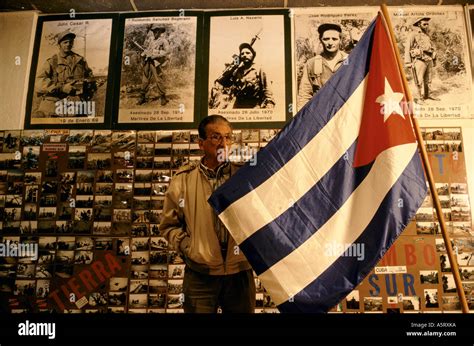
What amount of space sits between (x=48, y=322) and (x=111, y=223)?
1887 mm

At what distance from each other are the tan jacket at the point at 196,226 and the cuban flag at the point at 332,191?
0.27 m

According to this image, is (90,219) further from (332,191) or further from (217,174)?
(332,191)

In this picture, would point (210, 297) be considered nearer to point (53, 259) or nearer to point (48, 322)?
point (48, 322)

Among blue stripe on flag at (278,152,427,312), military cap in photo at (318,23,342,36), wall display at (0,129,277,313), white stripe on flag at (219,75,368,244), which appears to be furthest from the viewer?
military cap in photo at (318,23,342,36)

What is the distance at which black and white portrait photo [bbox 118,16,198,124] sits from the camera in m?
3.47

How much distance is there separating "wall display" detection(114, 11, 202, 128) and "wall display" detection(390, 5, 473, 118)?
1.91 meters

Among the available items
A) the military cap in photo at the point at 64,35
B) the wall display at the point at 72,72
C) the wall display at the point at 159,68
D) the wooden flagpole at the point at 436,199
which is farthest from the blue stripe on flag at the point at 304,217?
the military cap in photo at the point at 64,35

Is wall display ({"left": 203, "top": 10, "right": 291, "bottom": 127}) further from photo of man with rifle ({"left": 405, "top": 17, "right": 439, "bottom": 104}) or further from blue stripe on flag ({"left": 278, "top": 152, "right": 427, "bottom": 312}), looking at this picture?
blue stripe on flag ({"left": 278, "top": 152, "right": 427, "bottom": 312})

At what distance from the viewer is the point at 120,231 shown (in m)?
3.26

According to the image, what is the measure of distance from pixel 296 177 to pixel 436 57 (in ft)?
7.85

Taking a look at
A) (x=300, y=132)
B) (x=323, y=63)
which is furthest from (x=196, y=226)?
(x=323, y=63)

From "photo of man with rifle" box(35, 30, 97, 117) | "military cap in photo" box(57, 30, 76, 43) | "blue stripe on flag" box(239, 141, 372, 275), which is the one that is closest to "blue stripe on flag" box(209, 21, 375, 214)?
"blue stripe on flag" box(239, 141, 372, 275)

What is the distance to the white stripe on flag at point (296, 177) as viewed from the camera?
1855 mm

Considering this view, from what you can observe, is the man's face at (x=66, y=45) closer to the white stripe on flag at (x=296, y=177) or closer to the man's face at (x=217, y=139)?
the man's face at (x=217, y=139)
